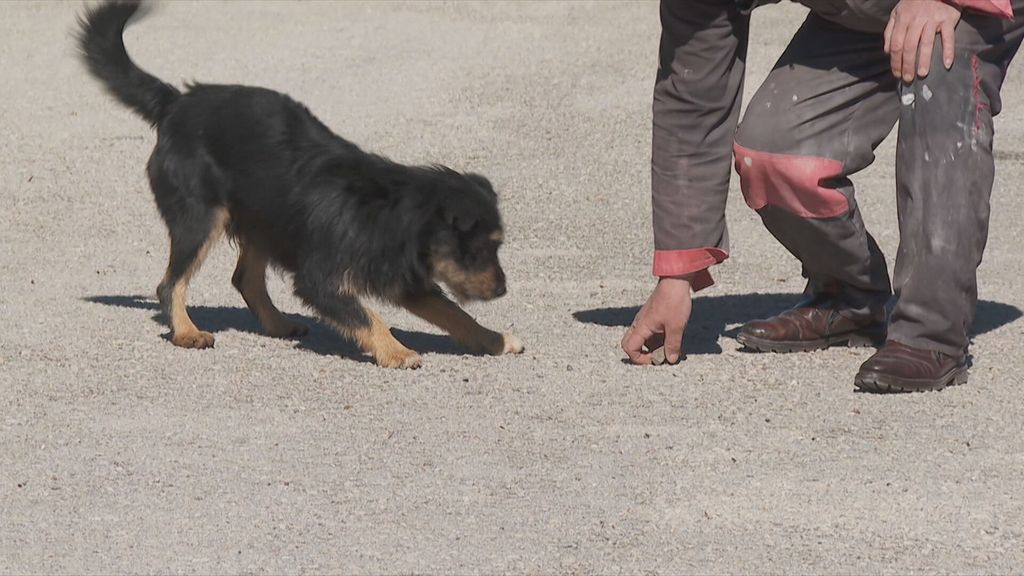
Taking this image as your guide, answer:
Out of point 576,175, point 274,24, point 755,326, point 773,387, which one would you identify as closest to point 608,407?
point 773,387

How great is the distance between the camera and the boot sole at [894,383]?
536 cm

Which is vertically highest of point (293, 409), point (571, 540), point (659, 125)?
point (659, 125)

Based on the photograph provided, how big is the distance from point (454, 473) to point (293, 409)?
0.87m

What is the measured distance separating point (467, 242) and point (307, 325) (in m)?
0.98

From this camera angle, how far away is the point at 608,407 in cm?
529

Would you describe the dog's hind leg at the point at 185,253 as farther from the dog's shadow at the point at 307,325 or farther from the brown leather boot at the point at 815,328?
the brown leather boot at the point at 815,328

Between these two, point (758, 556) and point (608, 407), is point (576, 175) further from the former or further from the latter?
point (758, 556)

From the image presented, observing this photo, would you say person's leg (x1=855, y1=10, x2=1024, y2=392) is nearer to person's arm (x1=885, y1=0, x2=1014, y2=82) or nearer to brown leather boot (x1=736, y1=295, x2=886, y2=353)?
person's arm (x1=885, y1=0, x2=1014, y2=82)

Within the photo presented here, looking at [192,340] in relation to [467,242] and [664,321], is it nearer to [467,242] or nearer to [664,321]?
[467,242]

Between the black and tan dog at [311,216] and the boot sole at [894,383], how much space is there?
132cm

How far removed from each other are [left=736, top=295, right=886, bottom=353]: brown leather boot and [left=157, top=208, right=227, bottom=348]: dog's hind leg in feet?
6.54

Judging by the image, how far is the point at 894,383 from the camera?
536 cm

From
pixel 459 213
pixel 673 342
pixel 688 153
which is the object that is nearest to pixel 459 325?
Result: pixel 459 213

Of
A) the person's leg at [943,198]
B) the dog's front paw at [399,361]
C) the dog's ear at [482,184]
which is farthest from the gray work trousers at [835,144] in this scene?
the dog's front paw at [399,361]
